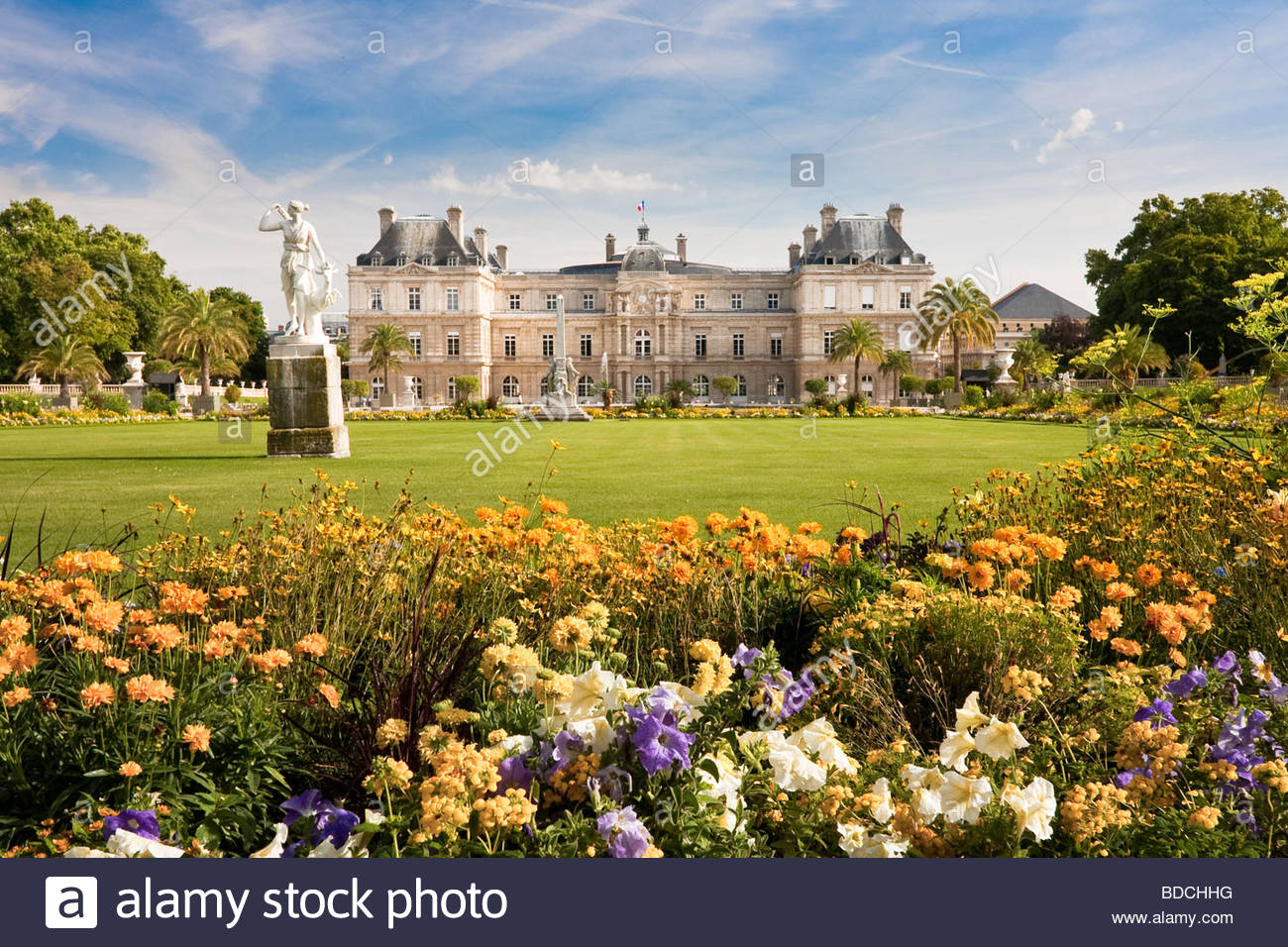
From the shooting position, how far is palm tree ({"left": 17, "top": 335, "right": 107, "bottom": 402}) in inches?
1585

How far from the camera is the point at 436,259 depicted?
223 feet

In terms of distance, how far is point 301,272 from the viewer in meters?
15.4

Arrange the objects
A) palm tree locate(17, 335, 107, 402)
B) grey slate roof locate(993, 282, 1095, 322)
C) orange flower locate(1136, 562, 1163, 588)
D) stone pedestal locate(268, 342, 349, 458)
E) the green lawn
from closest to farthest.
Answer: orange flower locate(1136, 562, 1163, 588), the green lawn, stone pedestal locate(268, 342, 349, 458), palm tree locate(17, 335, 107, 402), grey slate roof locate(993, 282, 1095, 322)

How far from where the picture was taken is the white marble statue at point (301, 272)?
15.2 m

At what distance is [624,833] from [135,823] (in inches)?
43.9

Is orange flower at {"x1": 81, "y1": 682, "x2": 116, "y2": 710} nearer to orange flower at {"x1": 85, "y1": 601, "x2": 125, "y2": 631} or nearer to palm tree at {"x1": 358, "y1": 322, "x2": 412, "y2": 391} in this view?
orange flower at {"x1": 85, "y1": 601, "x2": 125, "y2": 631}

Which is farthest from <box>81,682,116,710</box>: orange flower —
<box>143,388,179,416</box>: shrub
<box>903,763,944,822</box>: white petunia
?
<box>143,388,179,416</box>: shrub

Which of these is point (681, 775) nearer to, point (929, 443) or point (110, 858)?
point (110, 858)

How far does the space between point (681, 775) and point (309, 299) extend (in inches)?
581

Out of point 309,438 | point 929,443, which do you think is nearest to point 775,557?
point 309,438

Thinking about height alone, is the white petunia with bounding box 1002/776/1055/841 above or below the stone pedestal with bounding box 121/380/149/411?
below

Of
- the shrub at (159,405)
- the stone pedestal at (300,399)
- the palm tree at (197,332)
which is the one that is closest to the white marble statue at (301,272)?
the stone pedestal at (300,399)

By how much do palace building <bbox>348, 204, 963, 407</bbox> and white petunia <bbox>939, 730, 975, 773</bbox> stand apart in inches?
2488

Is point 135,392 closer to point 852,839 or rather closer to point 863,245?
point 852,839
